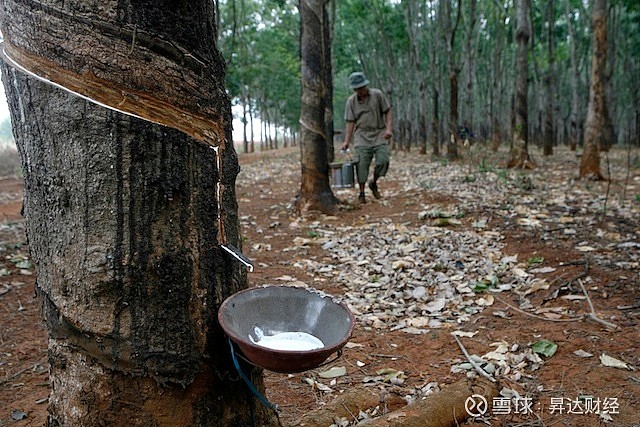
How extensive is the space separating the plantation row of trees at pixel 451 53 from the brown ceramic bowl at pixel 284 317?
42.9 ft

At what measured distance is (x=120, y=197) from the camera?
4.38 ft

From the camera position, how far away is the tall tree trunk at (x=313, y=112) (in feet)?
22.0

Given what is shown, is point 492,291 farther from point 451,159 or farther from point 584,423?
point 451,159

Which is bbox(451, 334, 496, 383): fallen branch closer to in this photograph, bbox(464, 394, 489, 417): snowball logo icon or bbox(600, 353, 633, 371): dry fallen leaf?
bbox(464, 394, 489, 417): snowball logo icon

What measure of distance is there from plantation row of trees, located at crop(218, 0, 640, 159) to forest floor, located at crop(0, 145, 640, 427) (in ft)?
27.7

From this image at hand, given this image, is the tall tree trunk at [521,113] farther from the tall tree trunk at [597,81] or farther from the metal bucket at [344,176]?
the metal bucket at [344,176]

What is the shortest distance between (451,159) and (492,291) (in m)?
10.7

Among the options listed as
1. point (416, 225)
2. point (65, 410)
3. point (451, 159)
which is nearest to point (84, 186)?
point (65, 410)

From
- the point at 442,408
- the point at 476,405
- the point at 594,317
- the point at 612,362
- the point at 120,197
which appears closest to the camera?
the point at 120,197

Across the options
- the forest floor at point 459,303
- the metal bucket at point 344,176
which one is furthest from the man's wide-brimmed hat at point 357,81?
the forest floor at point 459,303

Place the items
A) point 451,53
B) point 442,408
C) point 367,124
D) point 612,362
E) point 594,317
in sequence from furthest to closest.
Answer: point 451,53 → point 367,124 → point 594,317 → point 612,362 → point 442,408

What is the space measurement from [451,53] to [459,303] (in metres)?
11.6

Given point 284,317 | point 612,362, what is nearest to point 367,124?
point 612,362

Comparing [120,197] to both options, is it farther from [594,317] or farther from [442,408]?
[594,317]
